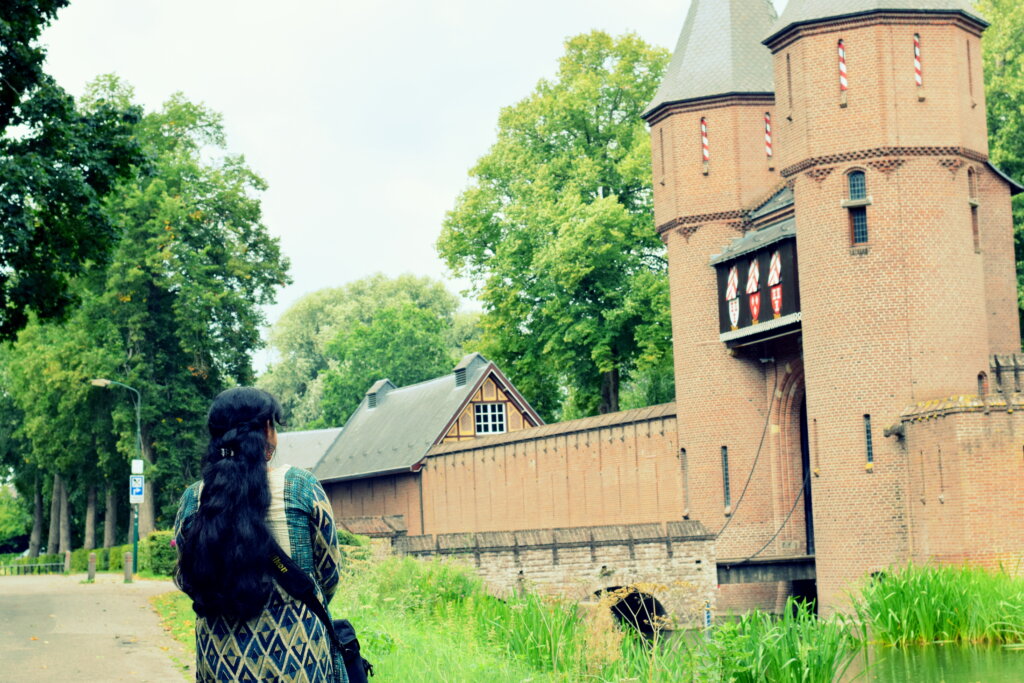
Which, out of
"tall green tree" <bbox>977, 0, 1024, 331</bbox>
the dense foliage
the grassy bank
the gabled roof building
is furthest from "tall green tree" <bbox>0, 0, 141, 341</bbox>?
the gabled roof building

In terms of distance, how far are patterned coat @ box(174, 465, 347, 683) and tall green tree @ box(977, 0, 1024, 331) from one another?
3013 centimetres

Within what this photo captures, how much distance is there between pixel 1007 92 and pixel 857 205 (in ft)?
31.6

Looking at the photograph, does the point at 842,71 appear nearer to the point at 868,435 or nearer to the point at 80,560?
the point at 868,435

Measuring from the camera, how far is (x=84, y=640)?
48.7 feet

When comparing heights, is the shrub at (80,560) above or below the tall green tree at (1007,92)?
below

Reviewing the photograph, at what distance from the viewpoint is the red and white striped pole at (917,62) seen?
25750mm

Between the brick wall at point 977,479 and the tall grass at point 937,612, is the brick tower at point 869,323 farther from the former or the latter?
the tall grass at point 937,612

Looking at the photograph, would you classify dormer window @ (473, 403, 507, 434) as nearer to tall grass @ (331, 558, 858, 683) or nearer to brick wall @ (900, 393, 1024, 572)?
brick wall @ (900, 393, 1024, 572)

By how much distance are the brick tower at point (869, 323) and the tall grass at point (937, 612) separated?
246 inches

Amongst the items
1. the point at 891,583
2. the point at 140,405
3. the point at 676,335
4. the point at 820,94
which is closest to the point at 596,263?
the point at 676,335

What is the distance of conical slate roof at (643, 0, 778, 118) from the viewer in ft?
103

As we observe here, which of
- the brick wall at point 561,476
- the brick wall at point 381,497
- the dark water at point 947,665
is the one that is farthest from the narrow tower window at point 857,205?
the brick wall at point 381,497

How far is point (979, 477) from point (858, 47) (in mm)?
8897

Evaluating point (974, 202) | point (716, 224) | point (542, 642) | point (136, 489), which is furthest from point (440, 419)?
point (542, 642)
